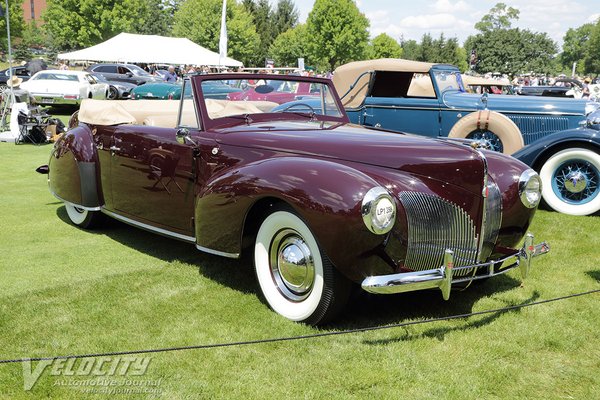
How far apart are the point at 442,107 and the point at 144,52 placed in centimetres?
1723

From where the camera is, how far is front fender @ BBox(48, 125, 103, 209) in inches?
199

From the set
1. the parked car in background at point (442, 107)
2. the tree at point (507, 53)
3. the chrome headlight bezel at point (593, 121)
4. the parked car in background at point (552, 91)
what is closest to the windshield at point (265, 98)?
the parked car in background at point (442, 107)

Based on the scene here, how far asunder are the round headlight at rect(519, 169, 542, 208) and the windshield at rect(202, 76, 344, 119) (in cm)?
169

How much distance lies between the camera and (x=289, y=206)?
325cm

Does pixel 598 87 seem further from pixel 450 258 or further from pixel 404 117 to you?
pixel 450 258

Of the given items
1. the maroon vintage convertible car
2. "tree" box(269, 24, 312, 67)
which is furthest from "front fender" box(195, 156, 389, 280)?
"tree" box(269, 24, 312, 67)

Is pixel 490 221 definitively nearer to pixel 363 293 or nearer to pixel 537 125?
pixel 363 293

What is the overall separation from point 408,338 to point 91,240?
3386mm

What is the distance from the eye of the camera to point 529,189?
12.5 feet

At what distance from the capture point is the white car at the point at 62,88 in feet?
59.5

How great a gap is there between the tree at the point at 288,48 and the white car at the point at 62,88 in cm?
4783

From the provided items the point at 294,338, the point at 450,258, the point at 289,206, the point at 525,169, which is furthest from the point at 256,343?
the point at 525,169

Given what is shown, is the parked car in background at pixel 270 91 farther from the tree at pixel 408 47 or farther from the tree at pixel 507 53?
the tree at pixel 408 47

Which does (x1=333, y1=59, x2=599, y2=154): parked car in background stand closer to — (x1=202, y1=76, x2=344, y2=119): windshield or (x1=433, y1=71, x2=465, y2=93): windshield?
(x1=433, y1=71, x2=465, y2=93): windshield
